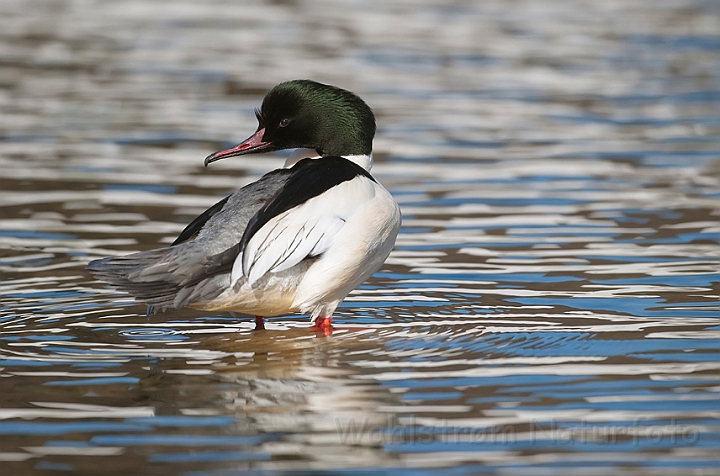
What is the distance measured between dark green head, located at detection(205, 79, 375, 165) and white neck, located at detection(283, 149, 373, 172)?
0.03m

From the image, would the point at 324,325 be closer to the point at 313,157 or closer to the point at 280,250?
the point at 280,250

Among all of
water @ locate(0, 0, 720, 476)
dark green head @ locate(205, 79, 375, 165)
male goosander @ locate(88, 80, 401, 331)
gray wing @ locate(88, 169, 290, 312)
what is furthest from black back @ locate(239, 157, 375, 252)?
water @ locate(0, 0, 720, 476)

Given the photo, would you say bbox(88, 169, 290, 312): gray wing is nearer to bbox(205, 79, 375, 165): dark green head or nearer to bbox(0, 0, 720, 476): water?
bbox(0, 0, 720, 476): water

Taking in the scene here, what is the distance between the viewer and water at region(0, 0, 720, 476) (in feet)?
15.8

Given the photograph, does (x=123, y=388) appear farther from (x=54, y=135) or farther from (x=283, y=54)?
(x=283, y=54)

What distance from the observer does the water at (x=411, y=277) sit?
4828mm

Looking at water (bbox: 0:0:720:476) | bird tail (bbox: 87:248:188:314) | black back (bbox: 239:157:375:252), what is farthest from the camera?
black back (bbox: 239:157:375:252)

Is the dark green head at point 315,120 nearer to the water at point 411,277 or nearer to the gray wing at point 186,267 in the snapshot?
the gray wing at point 186,267

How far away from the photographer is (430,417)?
5035 mm

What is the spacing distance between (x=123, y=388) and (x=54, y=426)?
0.55 metres

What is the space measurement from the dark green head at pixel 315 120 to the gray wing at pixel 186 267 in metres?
0.75

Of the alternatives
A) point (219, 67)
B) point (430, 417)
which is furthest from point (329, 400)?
point (219, 67)

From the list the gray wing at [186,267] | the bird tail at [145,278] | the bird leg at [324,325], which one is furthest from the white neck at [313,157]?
the bird tail at [145,278]

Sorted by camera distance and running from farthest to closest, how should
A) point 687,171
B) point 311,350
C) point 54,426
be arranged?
point 687,171, point 311,350, point 54,426
